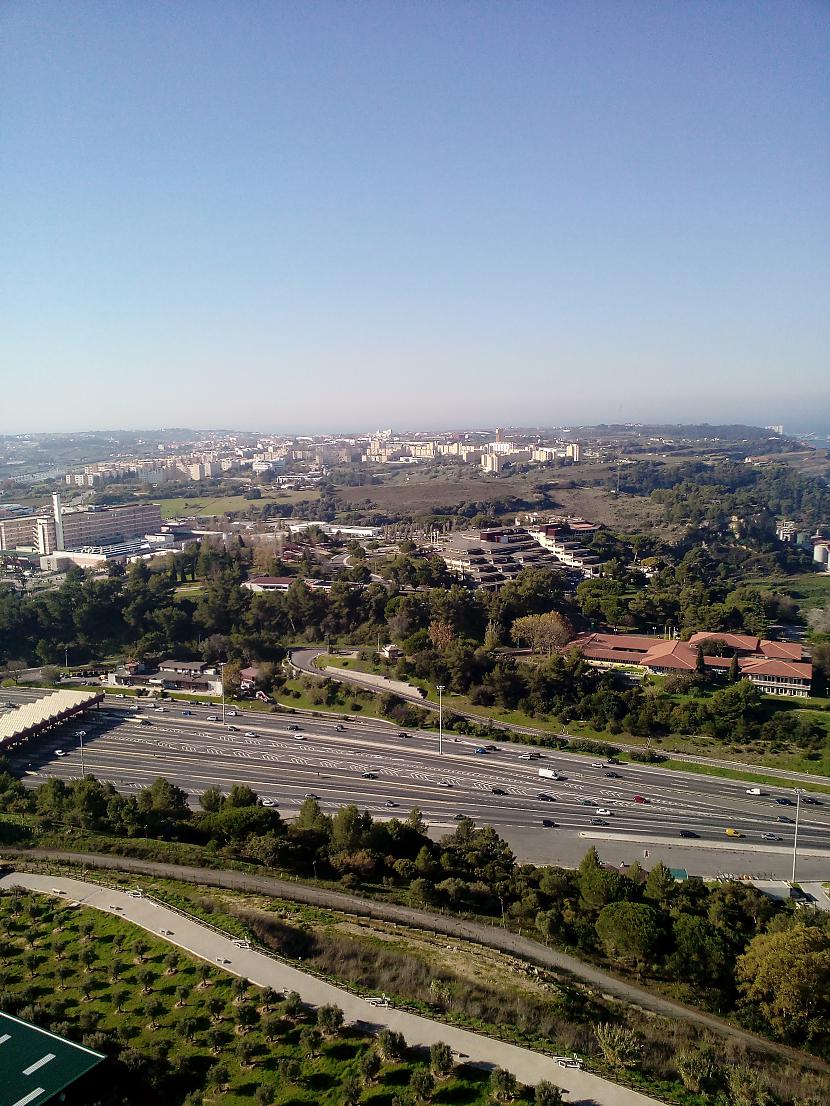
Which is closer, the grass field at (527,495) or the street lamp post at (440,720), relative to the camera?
the street lamp post at (440,720)

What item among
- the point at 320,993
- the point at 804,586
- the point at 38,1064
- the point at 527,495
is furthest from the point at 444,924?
the point at 527,495

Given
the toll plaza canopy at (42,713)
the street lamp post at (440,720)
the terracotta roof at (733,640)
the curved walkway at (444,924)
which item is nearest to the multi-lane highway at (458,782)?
the street lamp post at (440,720)

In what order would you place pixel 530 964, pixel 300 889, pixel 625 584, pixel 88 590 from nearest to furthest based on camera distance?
1. pixel 530 964
2. pixel 300 889
3. pixel 88 590
4. pixel 625 584

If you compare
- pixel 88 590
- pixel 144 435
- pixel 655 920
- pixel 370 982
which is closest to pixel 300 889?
pixel 370 982

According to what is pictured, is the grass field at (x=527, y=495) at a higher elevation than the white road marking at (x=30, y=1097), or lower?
higher

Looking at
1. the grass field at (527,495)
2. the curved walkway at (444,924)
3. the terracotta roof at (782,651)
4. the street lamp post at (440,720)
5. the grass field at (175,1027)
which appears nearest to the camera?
the grass field at (175,1027)

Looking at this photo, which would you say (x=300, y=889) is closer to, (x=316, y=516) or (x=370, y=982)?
(x=370, y=982)

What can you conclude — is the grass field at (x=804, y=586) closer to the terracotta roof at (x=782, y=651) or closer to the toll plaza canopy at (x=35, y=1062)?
the terracotta roof at (x=782, y=651)
